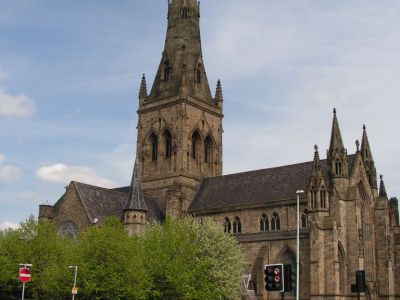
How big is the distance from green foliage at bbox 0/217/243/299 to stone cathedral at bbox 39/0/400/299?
5.80 meters

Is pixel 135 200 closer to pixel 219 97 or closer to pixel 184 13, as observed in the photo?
pixel 219 97

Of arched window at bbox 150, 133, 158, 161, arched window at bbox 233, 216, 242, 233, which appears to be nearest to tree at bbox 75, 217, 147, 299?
arched window at bbox 233, 216, 242, 233

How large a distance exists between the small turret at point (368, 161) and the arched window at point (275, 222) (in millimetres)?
11175

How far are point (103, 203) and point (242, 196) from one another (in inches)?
606

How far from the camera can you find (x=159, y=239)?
173 ft

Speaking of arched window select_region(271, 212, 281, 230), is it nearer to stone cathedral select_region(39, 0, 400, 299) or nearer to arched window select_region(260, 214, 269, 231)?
stone cathedral select_region(39, 0, 400, 299)

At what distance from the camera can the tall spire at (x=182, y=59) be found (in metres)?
77.6

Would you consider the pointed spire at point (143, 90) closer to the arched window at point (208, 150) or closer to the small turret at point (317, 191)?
the arched window at point (208, 150)

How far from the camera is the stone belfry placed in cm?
7369

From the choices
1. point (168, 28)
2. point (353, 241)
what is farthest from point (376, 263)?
point (168, 28)

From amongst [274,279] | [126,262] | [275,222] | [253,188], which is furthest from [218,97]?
[274,279]

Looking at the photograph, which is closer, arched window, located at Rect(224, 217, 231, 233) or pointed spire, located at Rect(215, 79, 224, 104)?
arched window, located at Rect(224, 217, 231, 233)

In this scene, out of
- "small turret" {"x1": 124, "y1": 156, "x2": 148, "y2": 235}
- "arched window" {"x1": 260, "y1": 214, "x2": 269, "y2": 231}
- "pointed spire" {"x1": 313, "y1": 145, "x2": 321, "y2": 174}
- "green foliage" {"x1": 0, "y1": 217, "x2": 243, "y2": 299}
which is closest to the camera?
"green foliage" {"x1": 0, "y1": 217, "x2": 243, "y2": 299}

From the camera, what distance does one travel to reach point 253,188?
224 ft
